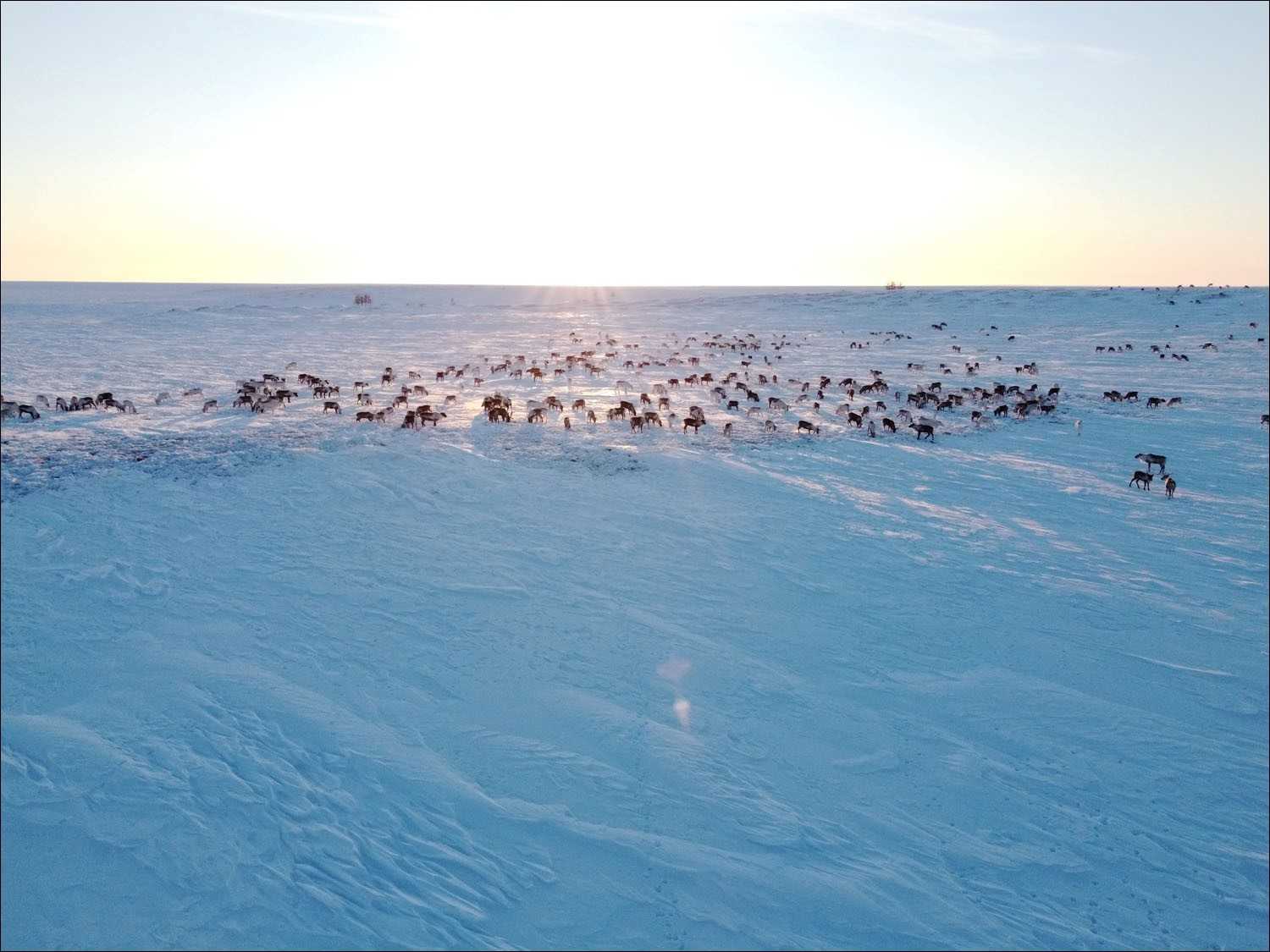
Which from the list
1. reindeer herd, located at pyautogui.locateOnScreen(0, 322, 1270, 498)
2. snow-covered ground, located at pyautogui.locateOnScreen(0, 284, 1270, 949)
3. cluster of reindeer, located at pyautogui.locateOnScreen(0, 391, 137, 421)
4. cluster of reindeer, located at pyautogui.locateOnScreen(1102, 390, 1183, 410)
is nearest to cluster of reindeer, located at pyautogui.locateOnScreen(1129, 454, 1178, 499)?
reindeer herd, located at pyautogui.locateOnScreen(0, 322, 1270, 498)

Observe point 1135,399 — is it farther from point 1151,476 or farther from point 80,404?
point 80,404

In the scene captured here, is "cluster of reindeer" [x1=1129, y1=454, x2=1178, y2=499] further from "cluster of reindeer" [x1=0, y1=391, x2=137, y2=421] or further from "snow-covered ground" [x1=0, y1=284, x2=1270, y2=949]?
"cluster of reindeer" [x1=0, y1=391, x2=137, y2=421]

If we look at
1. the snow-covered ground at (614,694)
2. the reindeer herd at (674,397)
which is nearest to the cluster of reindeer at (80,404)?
the reindeer herd at (674,397)

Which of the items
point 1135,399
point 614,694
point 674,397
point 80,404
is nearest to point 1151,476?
point 1135,399

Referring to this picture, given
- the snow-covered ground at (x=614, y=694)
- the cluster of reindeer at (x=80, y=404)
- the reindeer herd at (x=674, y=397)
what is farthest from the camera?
the reindeer herd at (x=674, y=397)

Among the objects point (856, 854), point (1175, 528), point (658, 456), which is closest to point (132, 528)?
point (658, 456)

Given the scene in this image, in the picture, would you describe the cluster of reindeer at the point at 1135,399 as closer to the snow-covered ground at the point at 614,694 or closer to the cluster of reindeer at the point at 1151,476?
the snow-covered ground at the point at 614,694
